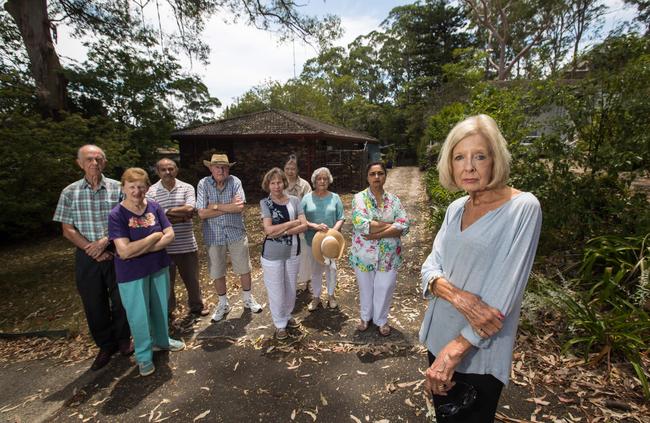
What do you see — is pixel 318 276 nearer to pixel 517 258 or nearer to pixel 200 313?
pixel 200 313

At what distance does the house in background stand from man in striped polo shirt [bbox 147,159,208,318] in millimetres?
10781

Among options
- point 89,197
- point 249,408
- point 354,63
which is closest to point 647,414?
point 249,408

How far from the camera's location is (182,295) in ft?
16.6

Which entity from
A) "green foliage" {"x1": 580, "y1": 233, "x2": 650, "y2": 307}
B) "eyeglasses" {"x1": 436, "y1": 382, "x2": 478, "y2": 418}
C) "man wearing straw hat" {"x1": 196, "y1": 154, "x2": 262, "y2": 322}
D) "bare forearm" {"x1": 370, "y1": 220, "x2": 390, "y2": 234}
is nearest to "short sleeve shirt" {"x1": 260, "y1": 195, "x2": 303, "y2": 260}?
"man wearing straw hat" {"x1": 196, "y1": 154, "x2": 262, "y2": 322}

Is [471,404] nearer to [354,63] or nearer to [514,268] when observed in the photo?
[514,268]

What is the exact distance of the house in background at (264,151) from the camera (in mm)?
14766

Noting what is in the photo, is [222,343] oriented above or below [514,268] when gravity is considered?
below

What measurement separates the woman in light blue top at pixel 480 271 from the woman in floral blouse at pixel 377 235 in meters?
1.72

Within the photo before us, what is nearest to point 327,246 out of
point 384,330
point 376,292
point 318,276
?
point 376,292

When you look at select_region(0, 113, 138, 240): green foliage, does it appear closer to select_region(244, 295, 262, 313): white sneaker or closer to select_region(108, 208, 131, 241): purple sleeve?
select_region(108, 208, 131, 241): purple sleeve

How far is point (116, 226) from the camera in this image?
112 inches

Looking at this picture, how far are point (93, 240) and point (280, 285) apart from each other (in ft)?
6.89

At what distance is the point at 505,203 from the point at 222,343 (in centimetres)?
352

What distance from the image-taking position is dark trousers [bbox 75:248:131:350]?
3.19 metres
